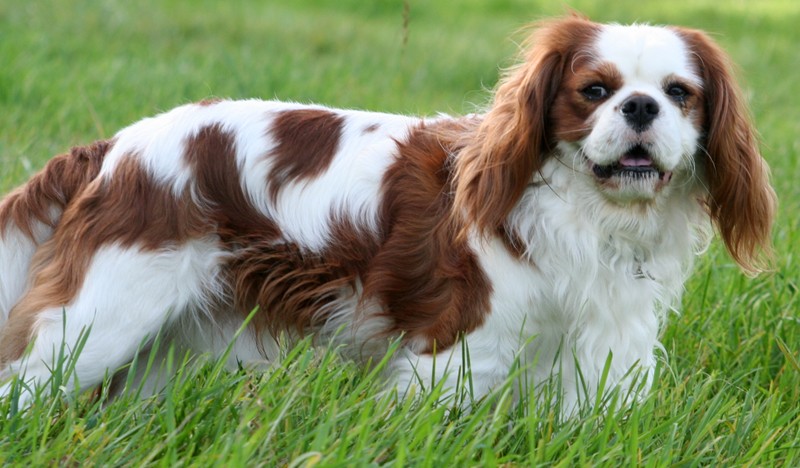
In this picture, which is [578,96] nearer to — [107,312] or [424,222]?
[424,222]

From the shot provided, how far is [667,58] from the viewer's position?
3.13m

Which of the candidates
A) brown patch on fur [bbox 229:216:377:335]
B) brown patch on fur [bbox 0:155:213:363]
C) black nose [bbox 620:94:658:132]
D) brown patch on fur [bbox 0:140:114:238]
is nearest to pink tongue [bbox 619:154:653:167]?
black nose [bbox 620:94:658:132]

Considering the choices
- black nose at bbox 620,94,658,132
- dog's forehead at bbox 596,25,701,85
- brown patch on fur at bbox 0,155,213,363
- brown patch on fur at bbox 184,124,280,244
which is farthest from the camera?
brown patch on fur at bbox 184,124,280,244

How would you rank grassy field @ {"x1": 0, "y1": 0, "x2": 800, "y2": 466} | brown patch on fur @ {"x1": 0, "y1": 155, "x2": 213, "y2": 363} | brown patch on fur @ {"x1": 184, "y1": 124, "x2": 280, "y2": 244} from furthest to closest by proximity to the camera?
brown patch on fur @ {"x1": 184, "y1": 124, "x2": 280, "y2": 244} < brown patch on fur @ {"x1": 0, "y1": 155, "x2": 213, "y2": 363} < grassy field @ {"x1": 0, "y1": 0, "x2": 800, "y2": 466}

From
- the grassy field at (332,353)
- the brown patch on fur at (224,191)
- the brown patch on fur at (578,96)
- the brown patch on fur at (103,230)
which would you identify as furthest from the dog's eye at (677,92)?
the brown patch on fur at (103,230)

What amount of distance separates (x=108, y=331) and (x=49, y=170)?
572 mm

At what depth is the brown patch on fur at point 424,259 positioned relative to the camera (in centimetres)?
327

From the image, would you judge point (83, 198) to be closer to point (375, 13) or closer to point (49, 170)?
point (49, 170)

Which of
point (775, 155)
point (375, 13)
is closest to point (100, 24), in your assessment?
point (375, 13)

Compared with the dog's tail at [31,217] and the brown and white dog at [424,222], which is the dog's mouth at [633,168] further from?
the dog's tail at [31,217]

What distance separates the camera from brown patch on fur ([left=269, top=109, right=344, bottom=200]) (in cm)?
341

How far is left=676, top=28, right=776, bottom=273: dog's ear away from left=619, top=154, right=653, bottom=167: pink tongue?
0.27 meters

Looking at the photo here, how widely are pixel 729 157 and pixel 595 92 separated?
1.41ft

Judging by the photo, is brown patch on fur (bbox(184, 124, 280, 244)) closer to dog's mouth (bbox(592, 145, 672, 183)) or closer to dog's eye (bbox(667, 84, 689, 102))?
dog's mouth (bbox(592, 145, 672, 183))
